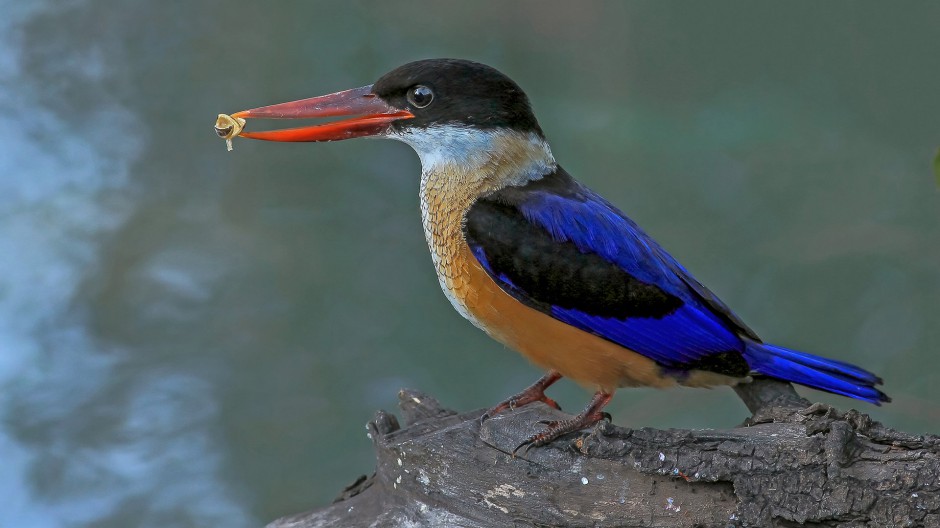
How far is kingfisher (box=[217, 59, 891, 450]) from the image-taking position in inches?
111

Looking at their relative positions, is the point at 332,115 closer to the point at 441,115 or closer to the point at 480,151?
the point at 441,115

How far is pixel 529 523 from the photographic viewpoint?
2.73 metres

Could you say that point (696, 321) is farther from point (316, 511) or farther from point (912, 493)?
point (316, 511)

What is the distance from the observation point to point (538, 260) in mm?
2826

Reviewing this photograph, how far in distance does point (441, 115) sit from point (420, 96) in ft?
0.23

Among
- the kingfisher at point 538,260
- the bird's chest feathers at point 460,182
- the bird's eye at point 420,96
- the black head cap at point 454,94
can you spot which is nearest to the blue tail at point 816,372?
the kingfisher at point 538,260

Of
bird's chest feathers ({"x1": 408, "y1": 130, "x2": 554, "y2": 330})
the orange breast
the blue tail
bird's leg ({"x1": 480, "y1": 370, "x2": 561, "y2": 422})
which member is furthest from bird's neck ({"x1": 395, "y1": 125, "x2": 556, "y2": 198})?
the blue tail

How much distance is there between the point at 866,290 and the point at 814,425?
5.59ft

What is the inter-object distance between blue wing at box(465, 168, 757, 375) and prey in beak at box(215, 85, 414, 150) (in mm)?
327

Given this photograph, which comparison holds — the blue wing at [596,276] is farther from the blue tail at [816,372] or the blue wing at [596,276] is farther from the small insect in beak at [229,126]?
the small insect in beak at [229,126]

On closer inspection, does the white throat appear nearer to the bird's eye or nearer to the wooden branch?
the bird's eye

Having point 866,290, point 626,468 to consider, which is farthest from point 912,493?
point 866,290

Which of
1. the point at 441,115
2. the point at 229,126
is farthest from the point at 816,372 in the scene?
the point at 229,126

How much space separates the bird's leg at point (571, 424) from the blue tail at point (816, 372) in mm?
391
